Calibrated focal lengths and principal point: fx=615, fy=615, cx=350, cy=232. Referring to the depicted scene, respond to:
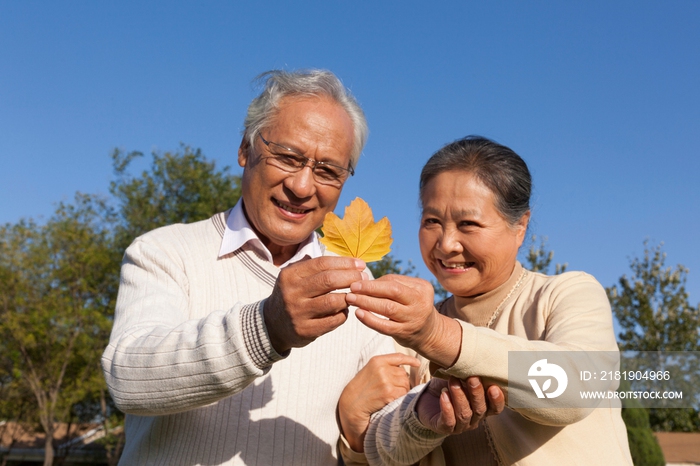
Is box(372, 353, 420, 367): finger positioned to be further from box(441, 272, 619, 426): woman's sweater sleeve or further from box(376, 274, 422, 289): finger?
box(376, 274, 422, 289): finger

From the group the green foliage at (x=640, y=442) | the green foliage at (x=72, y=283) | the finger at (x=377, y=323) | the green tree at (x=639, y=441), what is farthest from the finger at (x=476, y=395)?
the green foliage at (x=72, y=283)

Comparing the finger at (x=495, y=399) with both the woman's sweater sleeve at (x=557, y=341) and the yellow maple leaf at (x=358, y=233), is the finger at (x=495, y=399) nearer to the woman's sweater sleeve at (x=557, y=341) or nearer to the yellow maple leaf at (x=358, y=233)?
the woman's sweater sleeve at (x=557, y=341)

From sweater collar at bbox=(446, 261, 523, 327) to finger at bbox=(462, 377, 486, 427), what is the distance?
0.87 meters

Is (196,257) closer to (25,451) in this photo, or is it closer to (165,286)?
(165,286)

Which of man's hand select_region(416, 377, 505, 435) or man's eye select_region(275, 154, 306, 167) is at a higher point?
man's eye select_region(275, 154, 306, 167)

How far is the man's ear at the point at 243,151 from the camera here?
13.0 feet

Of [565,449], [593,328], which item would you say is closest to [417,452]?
[565,449]

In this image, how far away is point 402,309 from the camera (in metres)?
2.21

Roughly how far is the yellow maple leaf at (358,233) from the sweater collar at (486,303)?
1.28m

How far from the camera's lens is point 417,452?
314 centimetres

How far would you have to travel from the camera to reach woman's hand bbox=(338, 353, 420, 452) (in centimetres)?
333

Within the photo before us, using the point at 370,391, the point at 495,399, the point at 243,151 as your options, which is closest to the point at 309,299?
the point at 495,399

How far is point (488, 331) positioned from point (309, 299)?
2.77ft

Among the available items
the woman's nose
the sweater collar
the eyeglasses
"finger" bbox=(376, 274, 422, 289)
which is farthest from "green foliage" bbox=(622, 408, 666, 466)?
"finger" bbox=(376, 274, 422, 289)
